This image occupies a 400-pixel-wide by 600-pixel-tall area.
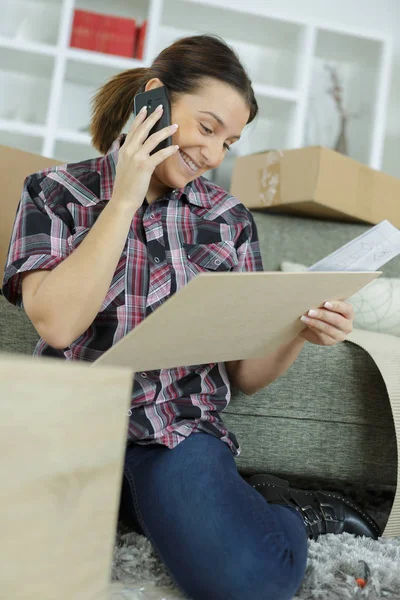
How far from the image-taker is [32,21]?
346cm

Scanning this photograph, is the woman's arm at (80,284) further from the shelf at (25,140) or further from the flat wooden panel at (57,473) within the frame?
the shelf at (25,140)

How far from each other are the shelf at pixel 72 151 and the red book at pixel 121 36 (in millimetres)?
466

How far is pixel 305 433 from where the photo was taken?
1.38 m

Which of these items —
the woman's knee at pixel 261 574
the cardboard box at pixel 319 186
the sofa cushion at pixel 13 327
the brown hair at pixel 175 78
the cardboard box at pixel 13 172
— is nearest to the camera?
the woman's knee at pixel 261 574

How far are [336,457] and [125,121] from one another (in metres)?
0.74

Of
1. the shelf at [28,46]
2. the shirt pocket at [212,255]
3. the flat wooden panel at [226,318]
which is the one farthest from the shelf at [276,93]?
the flat wooden panel at [226,318]

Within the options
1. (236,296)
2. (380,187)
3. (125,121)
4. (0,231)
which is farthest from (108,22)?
(236,296)

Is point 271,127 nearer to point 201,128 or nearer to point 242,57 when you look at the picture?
point 242,57

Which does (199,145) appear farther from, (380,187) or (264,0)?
(264,0)

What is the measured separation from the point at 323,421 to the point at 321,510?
19 centimetres

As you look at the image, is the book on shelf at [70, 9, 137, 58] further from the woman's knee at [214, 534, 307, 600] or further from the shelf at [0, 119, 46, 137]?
the woman's knee at [214, 534, 307, 600]

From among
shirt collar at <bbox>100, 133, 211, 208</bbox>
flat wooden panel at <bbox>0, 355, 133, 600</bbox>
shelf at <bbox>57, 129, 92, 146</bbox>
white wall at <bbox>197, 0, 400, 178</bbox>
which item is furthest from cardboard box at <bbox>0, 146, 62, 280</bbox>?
white wall at <bbox>197, 0, 400, 178</bbox>

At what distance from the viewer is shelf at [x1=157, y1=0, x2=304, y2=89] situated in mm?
3438

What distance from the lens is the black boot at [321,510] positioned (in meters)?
1.21
